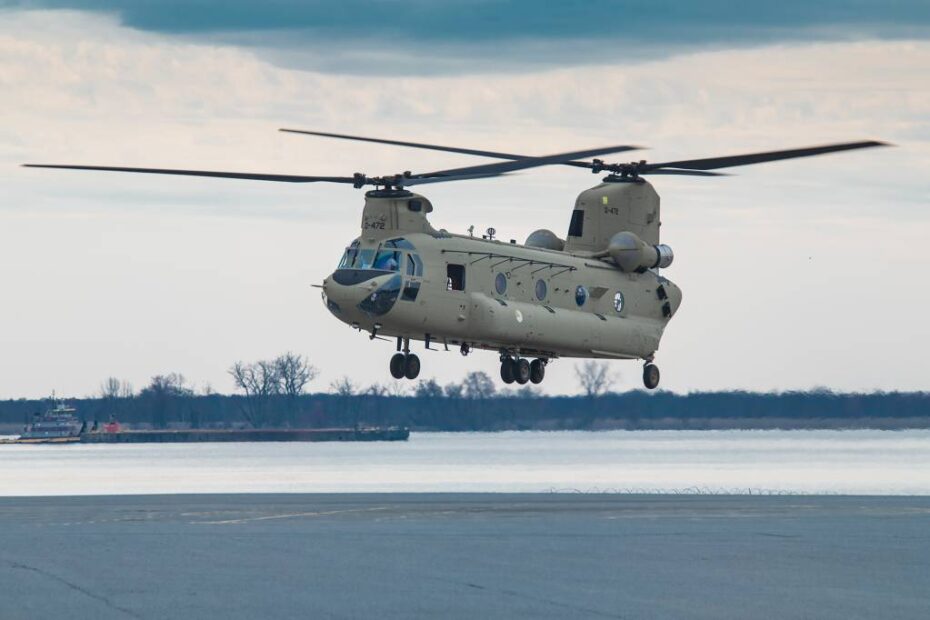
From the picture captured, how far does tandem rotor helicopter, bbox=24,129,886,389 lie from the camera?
5397 cm

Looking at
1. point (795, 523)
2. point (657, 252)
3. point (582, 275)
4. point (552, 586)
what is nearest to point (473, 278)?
point (582, 275)

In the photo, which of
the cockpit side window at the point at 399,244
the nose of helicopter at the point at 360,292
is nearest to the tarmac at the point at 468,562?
the nose of helicopter at the point at 360,292

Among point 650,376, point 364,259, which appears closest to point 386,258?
point 364,259

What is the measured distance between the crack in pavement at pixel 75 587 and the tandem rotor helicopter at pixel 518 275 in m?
13.7

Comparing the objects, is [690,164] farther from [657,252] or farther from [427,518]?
[427,518]

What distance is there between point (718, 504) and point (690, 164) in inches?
833

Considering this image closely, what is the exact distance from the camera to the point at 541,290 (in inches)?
2344

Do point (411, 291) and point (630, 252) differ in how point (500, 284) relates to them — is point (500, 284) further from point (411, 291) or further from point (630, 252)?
point (630, 252)

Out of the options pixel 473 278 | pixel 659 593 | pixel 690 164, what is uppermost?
pixel 690 164

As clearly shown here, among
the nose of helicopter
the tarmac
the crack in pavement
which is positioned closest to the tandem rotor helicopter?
the nose of helicopter

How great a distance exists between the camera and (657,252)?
6475 cm

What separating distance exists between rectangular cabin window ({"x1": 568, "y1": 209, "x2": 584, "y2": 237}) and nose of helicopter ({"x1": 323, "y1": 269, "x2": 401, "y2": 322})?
535 inches

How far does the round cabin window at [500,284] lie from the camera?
5766cm

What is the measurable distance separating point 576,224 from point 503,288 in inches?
359
